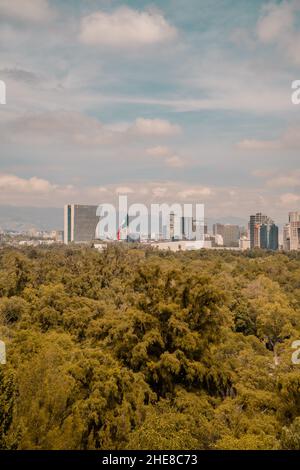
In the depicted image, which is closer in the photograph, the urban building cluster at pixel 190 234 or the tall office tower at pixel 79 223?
the urban building cluster at pixel 190 234

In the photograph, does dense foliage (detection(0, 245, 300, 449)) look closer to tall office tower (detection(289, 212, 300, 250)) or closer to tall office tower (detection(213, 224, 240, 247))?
tall office tower (detection(289, 212, 300, 250))

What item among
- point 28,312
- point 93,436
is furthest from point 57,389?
point 28,312

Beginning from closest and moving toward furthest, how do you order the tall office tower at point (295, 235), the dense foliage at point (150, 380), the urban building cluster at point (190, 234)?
the dense foliage at point (150, 380)
the tall office tower at point (295, 235)
the urban building cluster at point (190, 234)

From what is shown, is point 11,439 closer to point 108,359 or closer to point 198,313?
point 108,359

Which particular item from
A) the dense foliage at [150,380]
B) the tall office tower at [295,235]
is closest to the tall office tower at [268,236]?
the tall office tower at [295,235]

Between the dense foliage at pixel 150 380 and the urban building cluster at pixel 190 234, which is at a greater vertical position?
the urban building cluster at pixel 190 234

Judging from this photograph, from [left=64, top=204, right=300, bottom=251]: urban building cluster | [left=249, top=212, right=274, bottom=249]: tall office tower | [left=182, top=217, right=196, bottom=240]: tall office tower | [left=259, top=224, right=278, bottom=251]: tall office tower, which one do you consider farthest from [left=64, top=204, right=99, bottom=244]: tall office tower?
[left=259, top=224, right=278, bottom=251]: tall office tower

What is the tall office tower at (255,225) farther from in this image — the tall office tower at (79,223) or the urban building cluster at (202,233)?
the tall office tower at (79,223)
